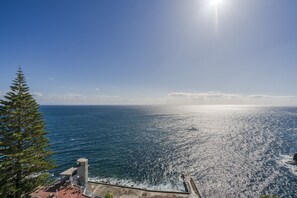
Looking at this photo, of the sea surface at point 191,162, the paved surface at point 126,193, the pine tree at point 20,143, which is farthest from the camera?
Answer: the sea surface at point 191,162

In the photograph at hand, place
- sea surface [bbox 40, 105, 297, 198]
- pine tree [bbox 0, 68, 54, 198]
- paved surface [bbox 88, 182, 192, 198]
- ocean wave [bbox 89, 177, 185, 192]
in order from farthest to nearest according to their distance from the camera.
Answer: sea surface [bbox 40, 105, 297, 198] < ocean wave [bbox 89, 177, 185, 192] < paved surface [bbox 88, 182, 192, 198] < pine tree [bbox 0, 68, 54, 198]

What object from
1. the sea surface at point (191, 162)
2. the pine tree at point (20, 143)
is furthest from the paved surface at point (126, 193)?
the pine tree at point (20, 143)

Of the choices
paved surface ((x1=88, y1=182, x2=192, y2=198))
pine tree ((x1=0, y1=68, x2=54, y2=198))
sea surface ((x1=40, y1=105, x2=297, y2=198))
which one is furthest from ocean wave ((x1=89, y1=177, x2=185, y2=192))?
pine tree ((x1=0, y1=68, x2=54, y2=198))

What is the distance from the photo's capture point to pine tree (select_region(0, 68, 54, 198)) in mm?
17000

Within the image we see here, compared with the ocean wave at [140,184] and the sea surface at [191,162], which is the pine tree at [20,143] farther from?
the sea surface at [191,162]

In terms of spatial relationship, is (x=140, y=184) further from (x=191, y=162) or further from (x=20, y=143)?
(x=20, y=143)

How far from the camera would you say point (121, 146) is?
5756cm

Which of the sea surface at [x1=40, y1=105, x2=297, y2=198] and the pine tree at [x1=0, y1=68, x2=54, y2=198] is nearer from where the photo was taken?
the pine tree at [x1=0, y1=68, x2=54, y2=198]

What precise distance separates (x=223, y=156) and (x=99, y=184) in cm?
3777

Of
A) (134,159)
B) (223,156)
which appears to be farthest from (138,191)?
(223,156)

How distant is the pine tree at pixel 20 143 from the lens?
669 inches

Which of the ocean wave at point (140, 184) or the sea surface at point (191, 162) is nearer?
the ocean wave at point (140, 184)

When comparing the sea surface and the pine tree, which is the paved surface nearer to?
the sea surface

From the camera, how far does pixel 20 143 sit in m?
18.3
